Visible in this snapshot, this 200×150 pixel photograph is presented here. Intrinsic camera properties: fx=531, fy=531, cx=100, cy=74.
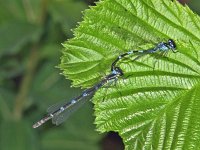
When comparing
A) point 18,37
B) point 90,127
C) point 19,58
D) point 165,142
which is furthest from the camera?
point 19,58

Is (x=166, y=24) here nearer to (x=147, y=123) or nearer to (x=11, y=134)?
(x=147, y=123)

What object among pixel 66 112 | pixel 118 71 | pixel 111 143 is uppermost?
pixel 118 71

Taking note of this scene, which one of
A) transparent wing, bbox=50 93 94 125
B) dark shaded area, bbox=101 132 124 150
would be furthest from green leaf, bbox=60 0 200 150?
dark shaded area, bbox=101 132 124 150

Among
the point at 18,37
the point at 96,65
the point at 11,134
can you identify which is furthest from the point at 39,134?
the point at 96,65

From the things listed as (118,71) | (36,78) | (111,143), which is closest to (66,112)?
(118,71)

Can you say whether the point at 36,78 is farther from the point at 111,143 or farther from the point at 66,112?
the point at 66,112

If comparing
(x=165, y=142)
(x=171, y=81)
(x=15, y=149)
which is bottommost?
(x=15, y=149)
